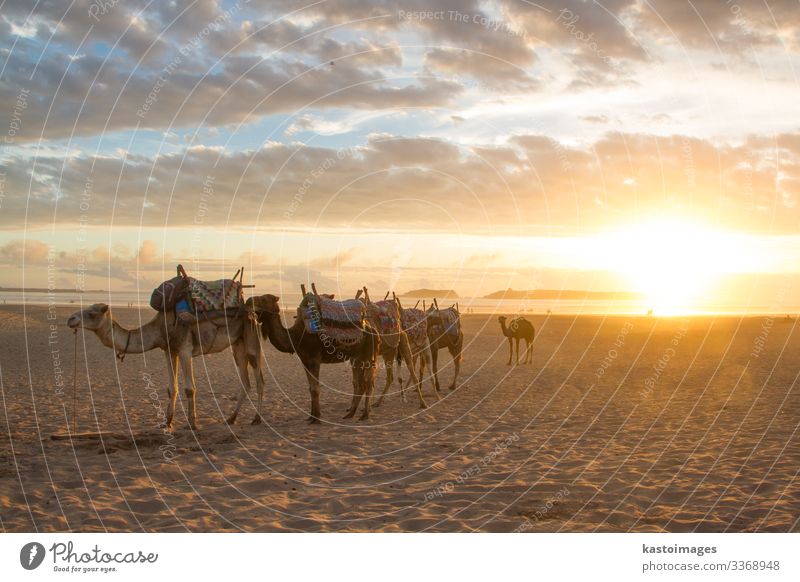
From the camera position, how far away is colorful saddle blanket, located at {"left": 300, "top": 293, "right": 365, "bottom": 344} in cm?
1476

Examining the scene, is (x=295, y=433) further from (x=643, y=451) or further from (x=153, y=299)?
(x=643, y=451)

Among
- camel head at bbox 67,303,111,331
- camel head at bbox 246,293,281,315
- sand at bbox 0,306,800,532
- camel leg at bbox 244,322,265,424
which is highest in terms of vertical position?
camel head at bbox 246,293,281,315

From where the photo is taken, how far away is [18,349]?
28359mm

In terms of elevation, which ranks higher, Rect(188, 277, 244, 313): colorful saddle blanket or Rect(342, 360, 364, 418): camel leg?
Rect(188, 277, 244, 313): colorful saddle blanket

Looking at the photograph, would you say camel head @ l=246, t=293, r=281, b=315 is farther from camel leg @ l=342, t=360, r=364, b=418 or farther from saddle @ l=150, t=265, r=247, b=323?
camel leg @ l=342, t=360, r=364, b=418

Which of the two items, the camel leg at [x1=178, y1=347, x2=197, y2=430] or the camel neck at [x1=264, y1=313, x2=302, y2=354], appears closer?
the camel leg at [x1=178, y1=347, x2=197, y2=430]

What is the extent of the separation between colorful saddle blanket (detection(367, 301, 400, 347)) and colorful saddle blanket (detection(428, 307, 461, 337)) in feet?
12.9

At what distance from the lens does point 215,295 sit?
1398cm

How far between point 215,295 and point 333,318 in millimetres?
2643

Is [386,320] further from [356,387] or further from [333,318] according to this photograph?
[333,318]

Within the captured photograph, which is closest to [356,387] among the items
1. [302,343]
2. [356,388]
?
[356,388]

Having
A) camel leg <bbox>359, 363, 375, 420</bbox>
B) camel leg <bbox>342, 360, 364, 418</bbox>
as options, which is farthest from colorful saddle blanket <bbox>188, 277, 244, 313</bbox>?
camel leg <bbox>359, 363, 375, 420</bbox>

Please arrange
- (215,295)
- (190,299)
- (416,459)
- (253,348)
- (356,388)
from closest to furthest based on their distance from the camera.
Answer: (416,459) → (190,299) → (215,295) → (253,348) → (356,388)

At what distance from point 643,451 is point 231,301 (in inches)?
342
